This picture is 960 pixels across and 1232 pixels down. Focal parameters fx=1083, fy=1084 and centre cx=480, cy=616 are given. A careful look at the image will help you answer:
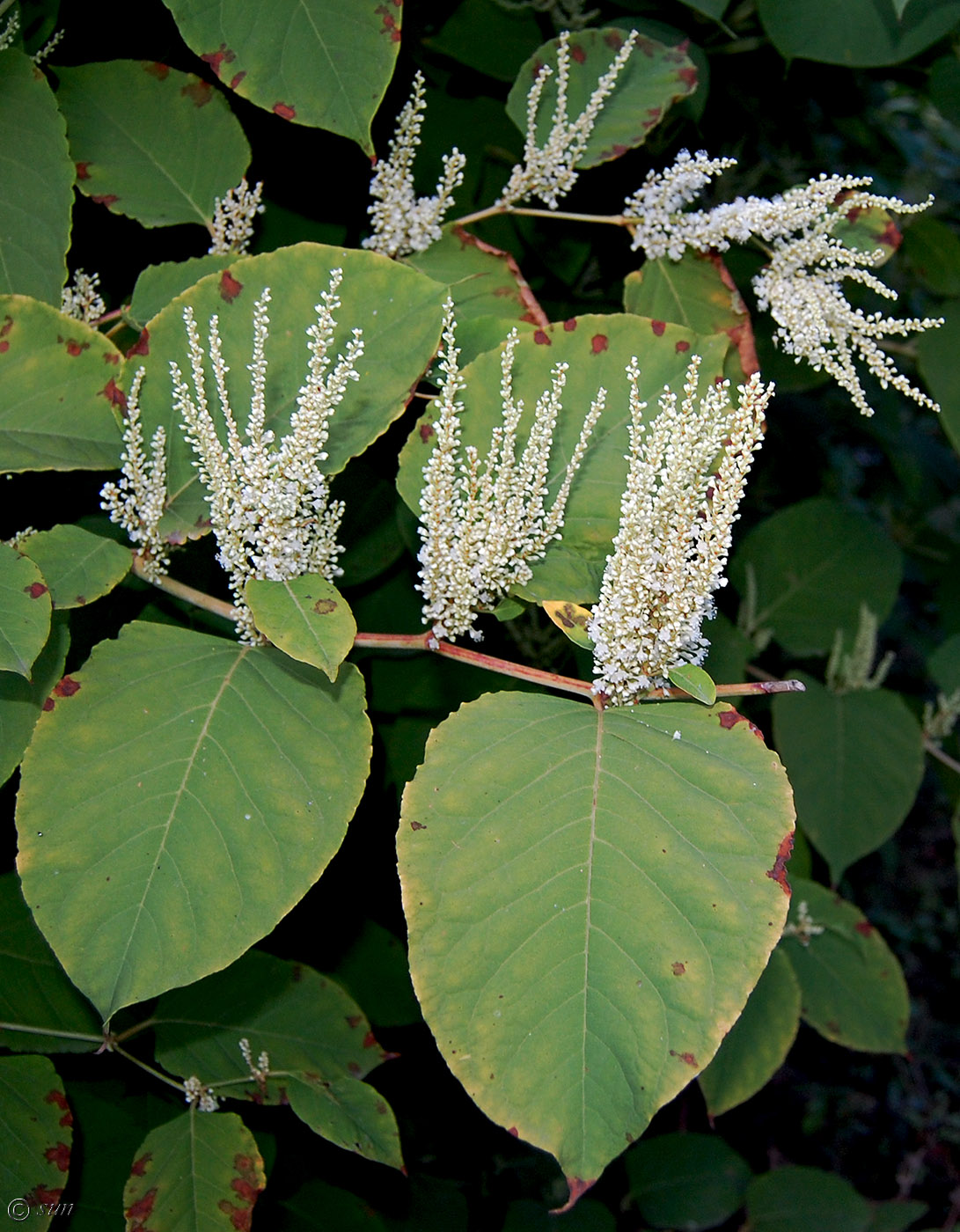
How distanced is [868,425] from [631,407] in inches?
84.8

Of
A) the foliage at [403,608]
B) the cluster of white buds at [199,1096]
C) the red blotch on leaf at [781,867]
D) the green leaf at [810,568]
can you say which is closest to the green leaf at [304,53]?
the foliage at [403,608]

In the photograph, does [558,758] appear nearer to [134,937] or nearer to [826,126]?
[134,937]

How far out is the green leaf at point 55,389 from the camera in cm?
131

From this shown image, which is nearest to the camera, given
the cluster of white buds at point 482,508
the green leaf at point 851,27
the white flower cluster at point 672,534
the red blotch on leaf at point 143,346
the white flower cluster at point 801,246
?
the white flower cluster at point 672,534

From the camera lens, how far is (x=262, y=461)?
1156mm

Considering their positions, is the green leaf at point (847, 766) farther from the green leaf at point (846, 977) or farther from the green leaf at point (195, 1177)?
the green leaf at point (195, 1177)

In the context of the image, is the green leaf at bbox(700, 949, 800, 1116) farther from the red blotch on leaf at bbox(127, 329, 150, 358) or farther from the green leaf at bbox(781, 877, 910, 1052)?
the red blotch on leaf at bbox(127, 329, 150, 358)

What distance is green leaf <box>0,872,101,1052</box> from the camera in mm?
1478

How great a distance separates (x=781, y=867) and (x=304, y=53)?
3.69 ft

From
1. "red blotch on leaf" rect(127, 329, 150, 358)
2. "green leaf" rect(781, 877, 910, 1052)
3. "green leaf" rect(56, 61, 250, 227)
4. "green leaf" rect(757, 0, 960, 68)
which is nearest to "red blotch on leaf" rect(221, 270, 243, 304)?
"red blotch on leaf" rect(127, 329, 150, 358)

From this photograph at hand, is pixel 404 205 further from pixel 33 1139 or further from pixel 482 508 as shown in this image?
pixel 33 1139

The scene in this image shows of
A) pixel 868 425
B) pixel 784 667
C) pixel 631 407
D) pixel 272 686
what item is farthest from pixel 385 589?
pixel 868 425

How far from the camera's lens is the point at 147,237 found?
1.79 metres

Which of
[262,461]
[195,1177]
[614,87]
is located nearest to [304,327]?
[262,461]
